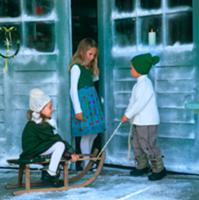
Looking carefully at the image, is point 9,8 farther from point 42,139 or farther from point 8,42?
point 42,139

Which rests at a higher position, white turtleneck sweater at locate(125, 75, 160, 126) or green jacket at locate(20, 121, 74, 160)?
white turtleneck sweater at locate(125, 75, 160, 126)

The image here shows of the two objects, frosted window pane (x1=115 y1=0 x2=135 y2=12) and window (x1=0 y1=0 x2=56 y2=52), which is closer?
frosted window pane (x1=115 y1=0 x2=135 y2=12)

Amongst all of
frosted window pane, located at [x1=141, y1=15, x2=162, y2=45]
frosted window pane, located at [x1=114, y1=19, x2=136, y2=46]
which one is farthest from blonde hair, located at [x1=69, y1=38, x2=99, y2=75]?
frosted window pane, located at [x1=141, y1=15, x2=162, y2=45]

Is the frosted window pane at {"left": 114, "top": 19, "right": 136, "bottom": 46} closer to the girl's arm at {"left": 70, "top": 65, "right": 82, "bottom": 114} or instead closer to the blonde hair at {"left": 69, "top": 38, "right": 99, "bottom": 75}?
the blonde hair at {"left": 69, "top": 38, "right": 99, "bottom": 75}

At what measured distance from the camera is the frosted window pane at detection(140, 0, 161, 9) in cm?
565

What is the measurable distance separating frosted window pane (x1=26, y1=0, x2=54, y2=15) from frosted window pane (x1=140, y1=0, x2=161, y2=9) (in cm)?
95

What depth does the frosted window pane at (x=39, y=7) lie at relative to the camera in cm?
608

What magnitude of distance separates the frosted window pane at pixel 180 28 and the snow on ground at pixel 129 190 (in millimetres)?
1270

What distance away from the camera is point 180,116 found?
217 inches

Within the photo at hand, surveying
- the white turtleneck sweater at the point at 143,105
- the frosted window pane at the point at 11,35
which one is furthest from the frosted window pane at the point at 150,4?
the frosted window pane at the point at 11,35

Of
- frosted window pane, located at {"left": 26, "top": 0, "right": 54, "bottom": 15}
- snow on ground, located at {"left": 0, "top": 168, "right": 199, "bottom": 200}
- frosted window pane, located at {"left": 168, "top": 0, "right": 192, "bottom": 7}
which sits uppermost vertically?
frosted window pane, located at {"left": 26, "top": 0, "right": 54, "bottom": 15}

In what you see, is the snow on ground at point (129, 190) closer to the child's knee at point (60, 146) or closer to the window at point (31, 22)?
the child's knee at point (60, 146)

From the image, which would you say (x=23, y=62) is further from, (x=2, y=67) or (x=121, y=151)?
(x=121, y=151)

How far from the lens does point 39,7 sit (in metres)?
6.14
